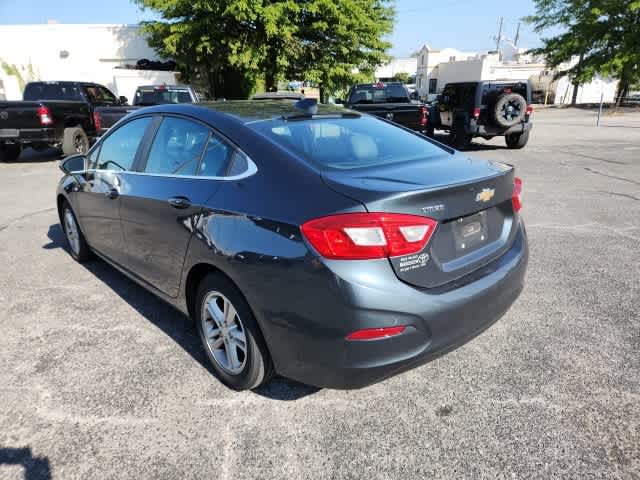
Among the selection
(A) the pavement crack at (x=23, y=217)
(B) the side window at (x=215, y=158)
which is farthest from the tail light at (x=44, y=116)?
(B) the side window at (x=215, y=158)

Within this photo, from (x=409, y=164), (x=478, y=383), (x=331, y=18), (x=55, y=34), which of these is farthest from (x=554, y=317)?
(x=55, y=34)

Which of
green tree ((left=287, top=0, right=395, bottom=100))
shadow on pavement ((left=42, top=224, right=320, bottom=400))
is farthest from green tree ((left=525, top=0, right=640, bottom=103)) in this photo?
shadow on pavement ((left=42, top=224, right=320, bottom=400))

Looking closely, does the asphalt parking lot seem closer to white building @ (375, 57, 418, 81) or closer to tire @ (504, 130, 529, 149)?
tire @ (504, 130, 529, 149)

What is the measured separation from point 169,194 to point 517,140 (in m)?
11.8

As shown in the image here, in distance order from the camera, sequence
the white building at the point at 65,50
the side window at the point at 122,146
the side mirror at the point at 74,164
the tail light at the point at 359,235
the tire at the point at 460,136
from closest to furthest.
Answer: the tail light at the point at 359,235 → the side window at the point at 122,146 → the side mirror at the point at 74,164 → the tire at the point at 460,136 → the white building at the point at 65,50

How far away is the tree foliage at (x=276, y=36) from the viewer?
65.1 ft

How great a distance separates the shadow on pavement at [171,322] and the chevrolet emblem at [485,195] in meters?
1.40

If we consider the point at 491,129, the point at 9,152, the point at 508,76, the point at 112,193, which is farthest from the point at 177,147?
the point at 508,76

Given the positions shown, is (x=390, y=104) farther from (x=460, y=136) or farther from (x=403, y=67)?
(x=403, y=67)

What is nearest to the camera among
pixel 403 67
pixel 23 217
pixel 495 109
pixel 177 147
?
pixel 177 147

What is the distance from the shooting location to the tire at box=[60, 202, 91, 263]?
4379 millimetres

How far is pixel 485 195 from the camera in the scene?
2.33m

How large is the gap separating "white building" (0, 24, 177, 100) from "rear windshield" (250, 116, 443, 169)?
25.8m

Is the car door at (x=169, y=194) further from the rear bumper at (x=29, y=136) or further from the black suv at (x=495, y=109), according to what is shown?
the black suv at (x=495, y=109)
